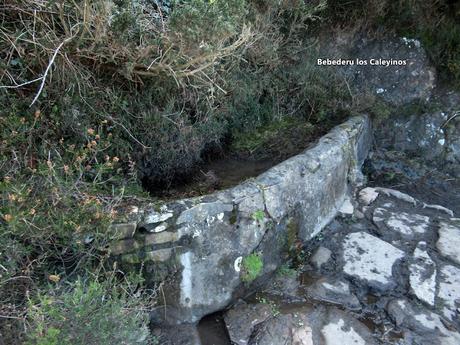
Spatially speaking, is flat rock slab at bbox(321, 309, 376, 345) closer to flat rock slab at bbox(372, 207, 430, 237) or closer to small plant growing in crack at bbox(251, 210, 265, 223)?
small plant growing in crack at bbox(251, 210, 265, 223)

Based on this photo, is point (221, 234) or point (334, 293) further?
point (334, 293)

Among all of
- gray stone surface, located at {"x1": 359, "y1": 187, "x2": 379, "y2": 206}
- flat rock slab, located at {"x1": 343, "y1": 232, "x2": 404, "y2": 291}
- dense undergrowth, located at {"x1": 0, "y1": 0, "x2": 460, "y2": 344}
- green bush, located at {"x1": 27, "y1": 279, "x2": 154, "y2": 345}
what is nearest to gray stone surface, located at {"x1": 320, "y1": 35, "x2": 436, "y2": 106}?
dense undergrowth, located at {"x1": 0, "y1": 0, "x2": 460, "y2": 344}

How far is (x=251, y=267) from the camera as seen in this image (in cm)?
261

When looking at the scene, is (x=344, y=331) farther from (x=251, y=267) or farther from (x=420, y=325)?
(x=251, y=267)

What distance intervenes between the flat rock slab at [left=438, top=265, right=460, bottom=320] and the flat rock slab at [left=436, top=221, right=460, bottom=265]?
15cm

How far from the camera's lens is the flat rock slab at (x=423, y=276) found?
2.75m

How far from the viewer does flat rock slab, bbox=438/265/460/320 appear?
2.66m

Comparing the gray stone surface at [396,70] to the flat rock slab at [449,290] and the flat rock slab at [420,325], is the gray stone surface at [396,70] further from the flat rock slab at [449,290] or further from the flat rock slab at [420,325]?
the flat rock slab at [420,325]

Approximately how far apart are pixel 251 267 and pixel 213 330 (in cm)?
44

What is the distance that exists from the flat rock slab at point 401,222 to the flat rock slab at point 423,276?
240mm

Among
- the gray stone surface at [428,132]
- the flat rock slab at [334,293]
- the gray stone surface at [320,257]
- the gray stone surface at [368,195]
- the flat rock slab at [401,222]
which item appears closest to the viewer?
the flat rock slab at [334,293]

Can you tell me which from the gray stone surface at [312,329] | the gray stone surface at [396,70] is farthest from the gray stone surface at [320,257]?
the gray stone surface at [396,70]

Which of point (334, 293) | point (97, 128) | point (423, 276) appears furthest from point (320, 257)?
point (97, 128)

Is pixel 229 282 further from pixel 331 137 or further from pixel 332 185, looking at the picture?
pixel 331 137
